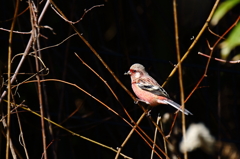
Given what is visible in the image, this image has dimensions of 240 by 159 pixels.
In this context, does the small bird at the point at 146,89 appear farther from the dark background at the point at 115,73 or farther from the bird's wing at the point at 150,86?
the dark background at the point at 115,73

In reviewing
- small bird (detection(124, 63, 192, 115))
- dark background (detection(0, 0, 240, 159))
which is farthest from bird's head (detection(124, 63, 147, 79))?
dark background (detection(0, 0, 240, 159))

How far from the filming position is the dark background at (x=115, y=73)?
5637mm

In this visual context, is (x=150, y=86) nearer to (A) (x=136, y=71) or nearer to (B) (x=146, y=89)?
(B) (x=146, y=89)

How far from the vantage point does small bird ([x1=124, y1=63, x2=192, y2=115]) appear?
479 centimetres

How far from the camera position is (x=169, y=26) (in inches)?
242

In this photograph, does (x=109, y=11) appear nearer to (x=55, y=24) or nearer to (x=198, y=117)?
(x=55, y=24)

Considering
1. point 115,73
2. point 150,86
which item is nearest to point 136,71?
point 150,86

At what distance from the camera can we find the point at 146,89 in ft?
16.4

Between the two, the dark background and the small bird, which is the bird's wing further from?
the dark background

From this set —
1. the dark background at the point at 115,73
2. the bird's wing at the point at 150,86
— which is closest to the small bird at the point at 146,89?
the bird's wing at the point at 150,86

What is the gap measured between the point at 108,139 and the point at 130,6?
176 centimetres

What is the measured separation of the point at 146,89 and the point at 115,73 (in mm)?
1041

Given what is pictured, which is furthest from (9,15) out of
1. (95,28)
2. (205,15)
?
(205,15)

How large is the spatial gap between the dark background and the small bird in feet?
1.51
